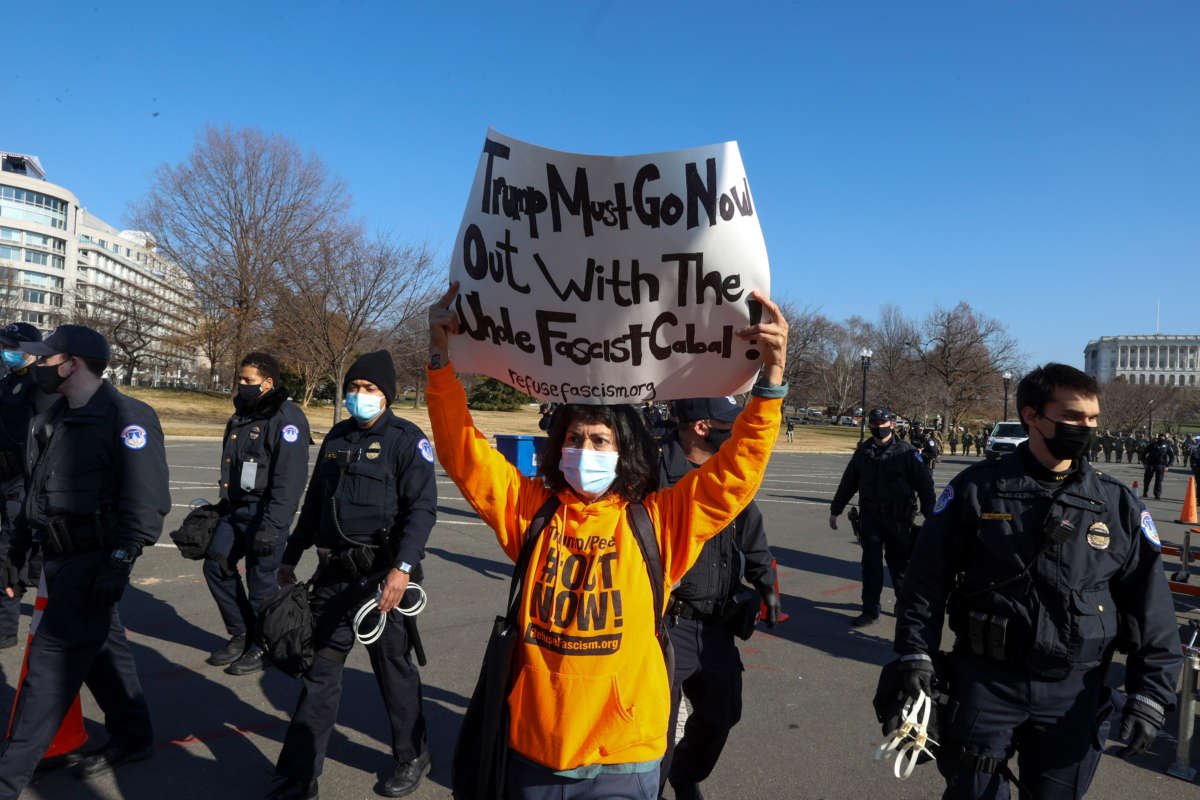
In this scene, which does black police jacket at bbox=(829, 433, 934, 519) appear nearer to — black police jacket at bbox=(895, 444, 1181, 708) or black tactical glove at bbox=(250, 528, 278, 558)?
black police jacket at bbox=(895, 444, 1181, 708)

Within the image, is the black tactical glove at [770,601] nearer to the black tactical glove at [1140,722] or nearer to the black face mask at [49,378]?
the black tactical glove at [1140,722]

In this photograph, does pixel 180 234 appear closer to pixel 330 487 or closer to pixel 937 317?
pixel 330 487

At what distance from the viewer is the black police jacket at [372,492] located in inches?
148

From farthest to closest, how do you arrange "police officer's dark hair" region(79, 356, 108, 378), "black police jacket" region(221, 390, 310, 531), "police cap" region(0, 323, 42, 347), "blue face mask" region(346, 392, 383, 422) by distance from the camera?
1. "police cap" region(0, 323, 42, 347)
2. "black police jacket" region(221, 390, 310, 531)
3. "blue face mask" region(346, 392, 383, 422)
4. "police officer's dark hair" region(79, 356, 108, 378)

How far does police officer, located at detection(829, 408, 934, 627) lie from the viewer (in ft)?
22.7

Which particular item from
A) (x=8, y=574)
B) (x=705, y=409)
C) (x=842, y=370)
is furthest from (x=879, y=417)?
(x=842, y=370)

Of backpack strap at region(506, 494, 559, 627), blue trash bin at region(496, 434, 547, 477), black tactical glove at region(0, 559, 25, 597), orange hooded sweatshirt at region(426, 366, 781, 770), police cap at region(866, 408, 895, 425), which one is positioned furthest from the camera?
blue trash bin at region(496, 434, 547, 477)

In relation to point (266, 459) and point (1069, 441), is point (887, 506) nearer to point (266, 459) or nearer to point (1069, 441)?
point (1069, 441)

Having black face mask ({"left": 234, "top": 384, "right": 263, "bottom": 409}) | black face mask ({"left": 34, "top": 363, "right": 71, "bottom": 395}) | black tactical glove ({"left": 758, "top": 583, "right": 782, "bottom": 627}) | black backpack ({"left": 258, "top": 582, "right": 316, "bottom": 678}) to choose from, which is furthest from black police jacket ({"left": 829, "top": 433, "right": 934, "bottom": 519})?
black face mask ({"left": 34, "top": 363, "right": 71, "bottom": 395})

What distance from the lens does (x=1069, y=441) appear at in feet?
8.91

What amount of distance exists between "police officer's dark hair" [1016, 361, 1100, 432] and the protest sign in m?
1.20

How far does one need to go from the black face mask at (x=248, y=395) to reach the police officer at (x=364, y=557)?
1.42m

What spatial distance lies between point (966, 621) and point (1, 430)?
655 centimetres

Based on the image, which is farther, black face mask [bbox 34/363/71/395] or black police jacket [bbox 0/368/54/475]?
black police jacket [bbox 0/368/54/475]
